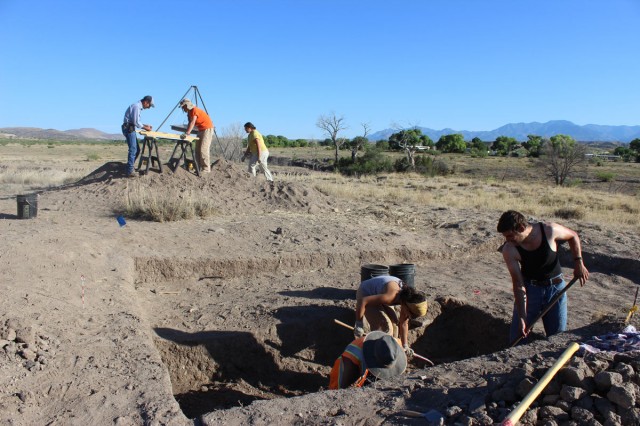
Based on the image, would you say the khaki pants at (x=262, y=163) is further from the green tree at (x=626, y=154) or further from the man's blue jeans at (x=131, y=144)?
the green tree at (x=626, y=154)

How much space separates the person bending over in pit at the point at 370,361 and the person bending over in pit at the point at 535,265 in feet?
3.55

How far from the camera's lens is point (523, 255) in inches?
181

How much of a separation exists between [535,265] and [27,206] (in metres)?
7.57

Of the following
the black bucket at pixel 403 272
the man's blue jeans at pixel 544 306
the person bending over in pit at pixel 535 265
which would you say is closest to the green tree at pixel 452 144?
the black bucket at pixel 403 272

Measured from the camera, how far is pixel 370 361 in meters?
4.45

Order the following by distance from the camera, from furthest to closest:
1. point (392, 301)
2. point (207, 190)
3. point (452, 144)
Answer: point (452, 144) → point (207, 190) → point (392, 301)

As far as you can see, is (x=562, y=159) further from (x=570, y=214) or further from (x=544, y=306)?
(x=544, y=306)

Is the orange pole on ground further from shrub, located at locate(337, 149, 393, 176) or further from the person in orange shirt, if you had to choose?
shrub, located at locate(337, 149, 393, 176)

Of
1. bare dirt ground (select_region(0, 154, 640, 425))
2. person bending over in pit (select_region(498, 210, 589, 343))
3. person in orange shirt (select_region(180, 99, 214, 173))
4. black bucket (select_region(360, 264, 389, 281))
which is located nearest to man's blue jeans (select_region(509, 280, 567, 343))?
person bending over in pit (select_region(498, 210, 589, 343))

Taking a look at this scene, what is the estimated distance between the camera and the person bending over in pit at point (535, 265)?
4457 mm

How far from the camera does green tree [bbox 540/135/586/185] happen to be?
26656mm

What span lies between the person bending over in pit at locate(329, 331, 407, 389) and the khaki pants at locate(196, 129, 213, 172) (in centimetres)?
723

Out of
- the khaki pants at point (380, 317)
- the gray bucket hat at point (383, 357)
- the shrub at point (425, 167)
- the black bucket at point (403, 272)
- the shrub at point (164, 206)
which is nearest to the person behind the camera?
the gray bucket hat at point (383, 357)

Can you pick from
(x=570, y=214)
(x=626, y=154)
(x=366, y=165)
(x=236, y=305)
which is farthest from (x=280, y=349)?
(x=626, y=154)
